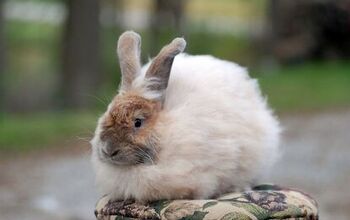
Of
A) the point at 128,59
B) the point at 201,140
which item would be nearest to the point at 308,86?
the point at 128,59

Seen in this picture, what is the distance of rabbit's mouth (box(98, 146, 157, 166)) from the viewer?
3496 mm

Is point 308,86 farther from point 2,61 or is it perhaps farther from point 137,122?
point 137,122

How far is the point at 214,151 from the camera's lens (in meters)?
3.56

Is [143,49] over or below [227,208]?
over

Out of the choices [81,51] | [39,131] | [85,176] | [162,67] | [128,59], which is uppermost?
[81,51]

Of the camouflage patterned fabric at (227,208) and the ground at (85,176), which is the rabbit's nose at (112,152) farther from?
the ground at (85,176)

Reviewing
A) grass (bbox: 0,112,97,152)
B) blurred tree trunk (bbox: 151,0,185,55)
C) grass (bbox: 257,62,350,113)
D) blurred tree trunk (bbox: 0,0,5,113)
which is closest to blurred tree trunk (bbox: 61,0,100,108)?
blurred tree trunk (bbox: 0,0,5,113)

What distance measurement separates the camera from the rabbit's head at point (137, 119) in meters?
3.51

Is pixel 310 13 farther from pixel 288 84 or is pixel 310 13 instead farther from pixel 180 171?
pixel 180 171

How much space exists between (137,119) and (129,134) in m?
0.08

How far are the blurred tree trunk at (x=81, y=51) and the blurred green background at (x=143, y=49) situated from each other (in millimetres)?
18

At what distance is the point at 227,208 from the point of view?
345 cm

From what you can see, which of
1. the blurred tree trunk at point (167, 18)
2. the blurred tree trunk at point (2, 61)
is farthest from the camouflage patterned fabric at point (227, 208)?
the blurred tree trunk at point (167, 18)

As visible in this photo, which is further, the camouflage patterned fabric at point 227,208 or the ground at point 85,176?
the ground at point 85,176
